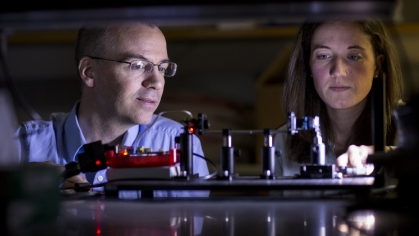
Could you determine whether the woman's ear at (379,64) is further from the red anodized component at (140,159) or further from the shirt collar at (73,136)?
the shirt collar at (73,136)

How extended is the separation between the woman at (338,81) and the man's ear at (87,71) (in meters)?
0.77

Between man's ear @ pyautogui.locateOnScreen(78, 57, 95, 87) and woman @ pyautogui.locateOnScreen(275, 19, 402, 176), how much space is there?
0.77 metres

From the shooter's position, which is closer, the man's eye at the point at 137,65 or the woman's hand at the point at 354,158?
the woman's hand at the point at 354,158

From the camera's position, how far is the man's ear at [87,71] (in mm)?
1987

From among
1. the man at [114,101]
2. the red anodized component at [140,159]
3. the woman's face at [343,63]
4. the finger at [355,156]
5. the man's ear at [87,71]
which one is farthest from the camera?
the man's ear at [87,71]

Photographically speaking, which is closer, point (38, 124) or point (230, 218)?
point (230, 218)

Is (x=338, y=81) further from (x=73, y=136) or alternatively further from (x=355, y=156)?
(x=73, y=136)

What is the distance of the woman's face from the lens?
1.71m

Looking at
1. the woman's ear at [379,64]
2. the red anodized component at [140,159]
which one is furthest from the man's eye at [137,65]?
the woman's ear at [379,64]

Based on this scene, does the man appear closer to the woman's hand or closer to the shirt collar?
the shirt collar

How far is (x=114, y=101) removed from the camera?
1901mm

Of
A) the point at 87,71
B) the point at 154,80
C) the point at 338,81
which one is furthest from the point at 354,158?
the point at 87,71

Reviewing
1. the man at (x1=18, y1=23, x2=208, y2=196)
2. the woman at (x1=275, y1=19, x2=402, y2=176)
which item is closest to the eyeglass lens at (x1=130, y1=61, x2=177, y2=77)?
the man at (x1=18, y1=23, x2=208, y2=196)

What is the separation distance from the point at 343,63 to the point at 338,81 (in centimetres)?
6
